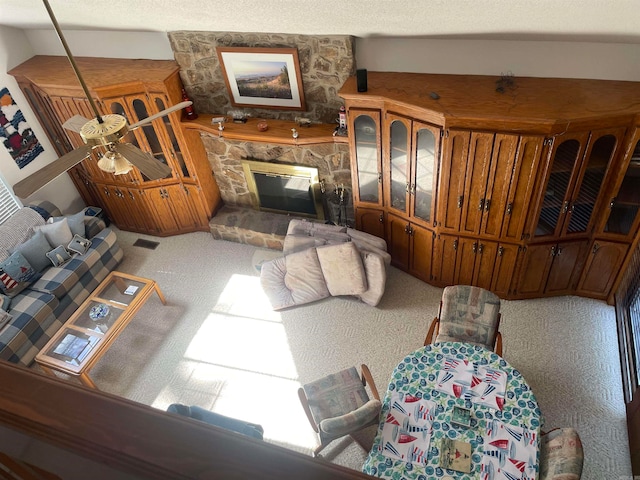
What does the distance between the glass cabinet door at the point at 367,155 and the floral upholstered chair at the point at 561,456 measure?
2.55 meters

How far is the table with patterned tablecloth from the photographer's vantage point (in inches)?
112

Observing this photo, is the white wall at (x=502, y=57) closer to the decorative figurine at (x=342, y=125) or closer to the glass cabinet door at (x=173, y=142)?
the decorative figurine at (x=342, y=125)

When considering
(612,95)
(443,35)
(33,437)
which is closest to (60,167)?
(33,437)

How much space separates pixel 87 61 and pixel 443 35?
12.6 ft

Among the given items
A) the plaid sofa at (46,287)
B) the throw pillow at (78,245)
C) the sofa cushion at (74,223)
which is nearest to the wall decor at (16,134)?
the plaid sofa at (46,287)

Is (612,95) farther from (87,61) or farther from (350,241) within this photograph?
(87,61)

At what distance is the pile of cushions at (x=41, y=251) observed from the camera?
189 inches

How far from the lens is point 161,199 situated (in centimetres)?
564

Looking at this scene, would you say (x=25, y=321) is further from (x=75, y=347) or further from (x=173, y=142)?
(x=173, y=142)

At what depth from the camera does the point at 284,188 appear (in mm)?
5367

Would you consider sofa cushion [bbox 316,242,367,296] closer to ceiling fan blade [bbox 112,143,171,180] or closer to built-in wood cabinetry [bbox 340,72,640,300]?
built-in wood cabinetry [bbox 340,72,640,300]

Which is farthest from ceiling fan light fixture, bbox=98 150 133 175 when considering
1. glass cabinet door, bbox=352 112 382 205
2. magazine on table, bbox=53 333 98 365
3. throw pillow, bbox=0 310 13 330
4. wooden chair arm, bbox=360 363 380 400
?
throw pillow, bbox=0 310 13 330

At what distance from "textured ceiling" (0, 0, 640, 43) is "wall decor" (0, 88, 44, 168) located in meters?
0.94

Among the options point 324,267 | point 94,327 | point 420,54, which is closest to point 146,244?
point 94,327
